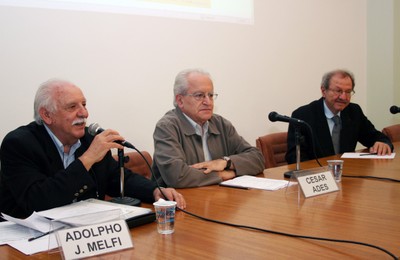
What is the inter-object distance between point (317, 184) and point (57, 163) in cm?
115

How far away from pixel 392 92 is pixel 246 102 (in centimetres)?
214

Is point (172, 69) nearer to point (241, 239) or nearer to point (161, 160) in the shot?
point (161, 160)

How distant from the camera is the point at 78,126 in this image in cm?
200

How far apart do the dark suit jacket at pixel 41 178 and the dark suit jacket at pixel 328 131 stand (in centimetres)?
153

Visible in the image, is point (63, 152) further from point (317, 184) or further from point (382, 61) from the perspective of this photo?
point (382, 61)

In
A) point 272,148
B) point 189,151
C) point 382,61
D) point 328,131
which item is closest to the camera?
point 189,151

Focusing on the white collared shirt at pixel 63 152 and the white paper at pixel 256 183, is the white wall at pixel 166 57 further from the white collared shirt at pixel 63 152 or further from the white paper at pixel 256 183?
the white paper at pixel 256 183

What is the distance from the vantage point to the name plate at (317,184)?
1.86m

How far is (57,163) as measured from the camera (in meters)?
1.94

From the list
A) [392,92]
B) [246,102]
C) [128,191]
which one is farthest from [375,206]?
[392,92]

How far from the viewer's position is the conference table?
1.21 m

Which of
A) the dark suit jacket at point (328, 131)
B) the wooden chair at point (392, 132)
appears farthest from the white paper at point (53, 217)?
the wooden chair at point (392, 132)

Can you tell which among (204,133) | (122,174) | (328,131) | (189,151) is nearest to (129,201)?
(122,174)

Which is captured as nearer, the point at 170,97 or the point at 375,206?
the point at 375,206
